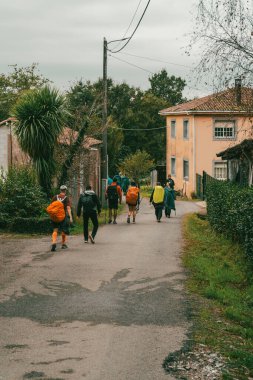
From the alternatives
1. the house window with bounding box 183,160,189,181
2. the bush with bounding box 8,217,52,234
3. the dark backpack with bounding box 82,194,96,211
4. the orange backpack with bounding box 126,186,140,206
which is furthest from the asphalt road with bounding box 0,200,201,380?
the house window with bounding box 183,160,189,181

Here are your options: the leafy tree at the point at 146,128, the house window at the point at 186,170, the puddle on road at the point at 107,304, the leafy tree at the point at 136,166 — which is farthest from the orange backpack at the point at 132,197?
the leafy tree at the point at 146,128

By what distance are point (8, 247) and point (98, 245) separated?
2.45 metres

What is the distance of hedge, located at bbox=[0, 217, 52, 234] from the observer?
21.4m

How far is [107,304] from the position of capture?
1080 cm

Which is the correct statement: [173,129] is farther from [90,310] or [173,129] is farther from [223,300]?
[90,310]

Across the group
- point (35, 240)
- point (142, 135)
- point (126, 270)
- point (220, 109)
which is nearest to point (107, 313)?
point (126, 270)

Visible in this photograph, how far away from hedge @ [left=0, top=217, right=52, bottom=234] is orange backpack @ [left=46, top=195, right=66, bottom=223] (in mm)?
4105

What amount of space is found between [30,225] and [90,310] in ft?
37.5

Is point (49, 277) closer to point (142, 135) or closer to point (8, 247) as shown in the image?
point (8, 247)

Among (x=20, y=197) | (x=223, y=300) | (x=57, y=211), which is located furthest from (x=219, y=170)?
(x=223, y=300)

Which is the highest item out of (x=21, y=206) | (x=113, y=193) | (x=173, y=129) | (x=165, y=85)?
(x=165, y=85)

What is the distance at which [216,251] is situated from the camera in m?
18.1

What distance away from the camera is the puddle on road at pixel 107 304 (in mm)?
9844

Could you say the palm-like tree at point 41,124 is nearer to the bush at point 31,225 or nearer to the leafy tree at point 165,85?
the bush at point 31,225
